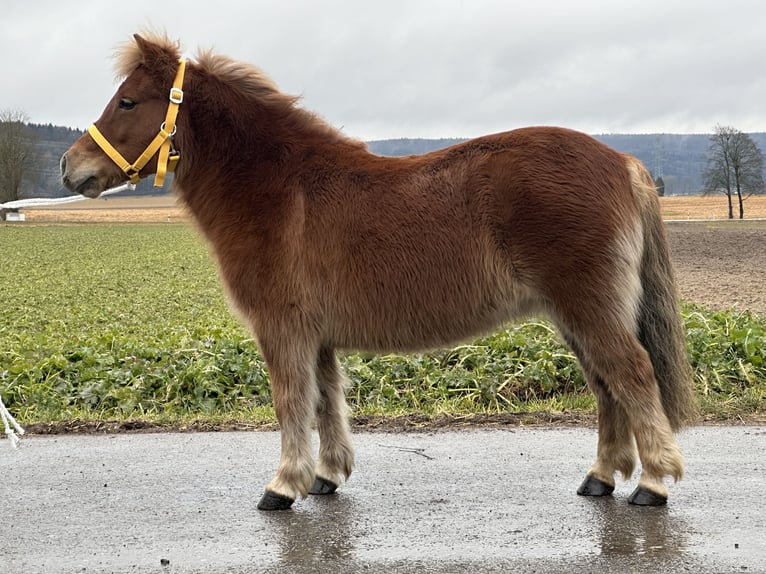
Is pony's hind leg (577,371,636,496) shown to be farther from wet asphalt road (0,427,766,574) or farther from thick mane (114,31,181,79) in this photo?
thick mane (114,31,181,79)

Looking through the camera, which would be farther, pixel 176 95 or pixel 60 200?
pixel 60 200

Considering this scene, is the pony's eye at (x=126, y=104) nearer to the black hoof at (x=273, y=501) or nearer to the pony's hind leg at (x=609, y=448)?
the black hoof at (x=273, y=501)

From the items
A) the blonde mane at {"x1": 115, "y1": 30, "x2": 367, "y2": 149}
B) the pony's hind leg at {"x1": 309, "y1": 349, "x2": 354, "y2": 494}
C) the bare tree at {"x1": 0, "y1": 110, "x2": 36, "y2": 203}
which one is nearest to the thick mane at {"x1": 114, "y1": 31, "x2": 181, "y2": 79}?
the blonde mane at {"x1": 115, "y1": 30, "x2": 367, "y2": 149}

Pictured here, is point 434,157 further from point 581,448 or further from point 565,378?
point 565,378

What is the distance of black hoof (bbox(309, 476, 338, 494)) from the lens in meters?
4.85

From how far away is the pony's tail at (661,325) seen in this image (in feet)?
15.0

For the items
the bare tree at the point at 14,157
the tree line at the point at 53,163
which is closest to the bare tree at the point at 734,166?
the tree line at the point at 53,163

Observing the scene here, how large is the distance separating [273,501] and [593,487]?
5.90ft

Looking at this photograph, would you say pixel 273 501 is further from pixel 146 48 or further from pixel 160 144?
pixel 146 48

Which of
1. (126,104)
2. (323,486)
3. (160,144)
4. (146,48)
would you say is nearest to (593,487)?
(323,486)

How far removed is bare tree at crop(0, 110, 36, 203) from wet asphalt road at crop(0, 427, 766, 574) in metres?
69.8

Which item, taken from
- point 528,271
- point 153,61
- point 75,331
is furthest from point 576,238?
point 75,331

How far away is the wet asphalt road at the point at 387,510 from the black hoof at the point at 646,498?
5 cm

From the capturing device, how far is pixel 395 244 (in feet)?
14.8
